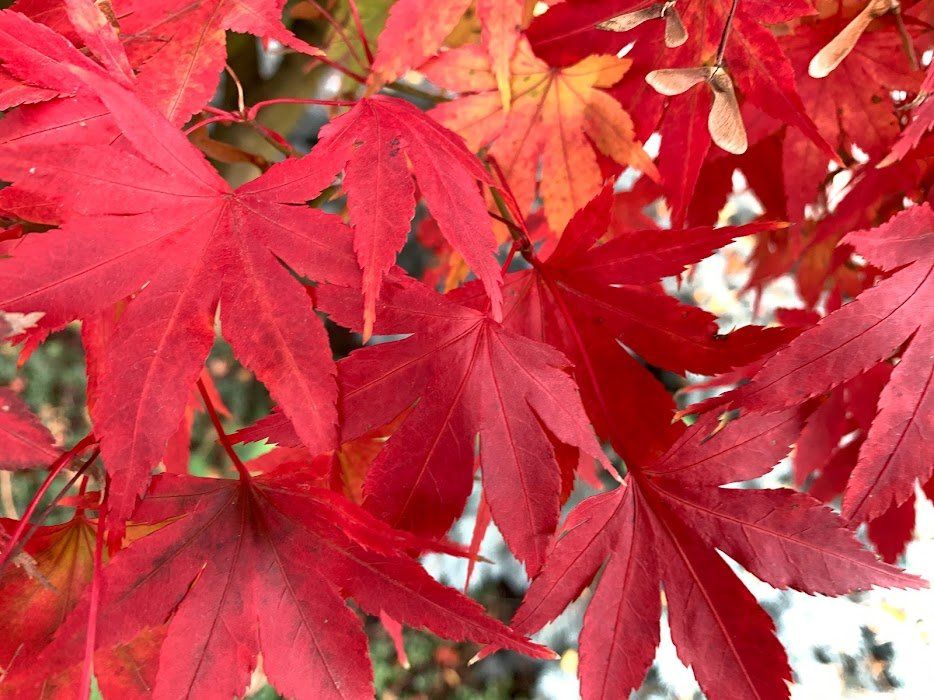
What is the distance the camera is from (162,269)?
44 centimetres

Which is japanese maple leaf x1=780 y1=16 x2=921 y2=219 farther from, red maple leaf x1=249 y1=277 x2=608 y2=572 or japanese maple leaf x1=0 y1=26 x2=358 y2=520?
japanese maple leaf x1=0 y1=26 x2=358 y2=520

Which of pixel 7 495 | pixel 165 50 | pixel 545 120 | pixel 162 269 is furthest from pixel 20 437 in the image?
pixel 7 495

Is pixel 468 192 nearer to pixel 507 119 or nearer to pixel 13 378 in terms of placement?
pixel 507 119

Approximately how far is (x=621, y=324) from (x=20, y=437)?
42 centimetres

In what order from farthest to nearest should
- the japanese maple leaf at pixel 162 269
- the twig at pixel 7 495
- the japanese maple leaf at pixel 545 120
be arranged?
1. the twig at pixel 7 495
2. the japanese maple leaf at pixel 545 120
3. the japanese maple leaf at pixel 162 269

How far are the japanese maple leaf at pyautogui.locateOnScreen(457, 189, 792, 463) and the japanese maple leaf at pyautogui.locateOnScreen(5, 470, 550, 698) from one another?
0.19 meters

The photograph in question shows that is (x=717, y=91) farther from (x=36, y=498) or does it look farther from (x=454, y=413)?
(x=36, y=498)

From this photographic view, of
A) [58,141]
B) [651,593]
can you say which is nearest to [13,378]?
[58,141]

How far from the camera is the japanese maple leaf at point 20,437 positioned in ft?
1.47

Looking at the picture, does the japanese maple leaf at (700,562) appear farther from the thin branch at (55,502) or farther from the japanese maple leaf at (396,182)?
the thin branch at (55,502)

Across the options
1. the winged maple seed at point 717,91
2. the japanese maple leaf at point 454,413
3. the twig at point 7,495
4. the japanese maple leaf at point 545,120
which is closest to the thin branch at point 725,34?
the winged maple seed at point 717,91

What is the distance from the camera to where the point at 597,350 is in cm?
56

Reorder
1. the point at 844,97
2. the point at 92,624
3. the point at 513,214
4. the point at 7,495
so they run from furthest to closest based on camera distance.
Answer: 1. the point at 7,495
2. the point at 844,97
3. the point at 513,214
4. the point at 92,624

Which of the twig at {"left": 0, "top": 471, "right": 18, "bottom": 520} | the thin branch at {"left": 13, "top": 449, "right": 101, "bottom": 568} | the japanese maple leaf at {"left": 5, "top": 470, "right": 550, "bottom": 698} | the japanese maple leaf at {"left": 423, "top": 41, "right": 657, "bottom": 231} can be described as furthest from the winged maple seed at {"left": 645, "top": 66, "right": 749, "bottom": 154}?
the twig at {"left": 0, "top": 471, "right": 18, "bottom": 520}
